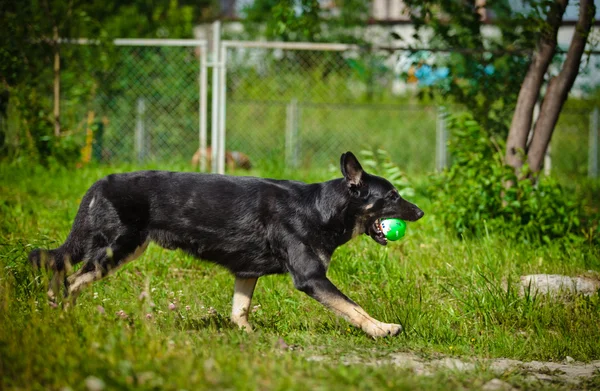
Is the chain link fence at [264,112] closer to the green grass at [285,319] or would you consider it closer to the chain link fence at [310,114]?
the chain link fence at [310,114]

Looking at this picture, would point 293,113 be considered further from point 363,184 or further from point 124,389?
point 124,389

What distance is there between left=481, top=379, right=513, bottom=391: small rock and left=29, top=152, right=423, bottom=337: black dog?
1519 millimetres

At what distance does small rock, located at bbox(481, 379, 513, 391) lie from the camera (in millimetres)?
3447

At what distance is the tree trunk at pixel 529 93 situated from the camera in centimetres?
750

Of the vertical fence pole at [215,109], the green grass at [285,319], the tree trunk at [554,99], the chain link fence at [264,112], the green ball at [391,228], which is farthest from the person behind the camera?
the chain link fence at [264,112]

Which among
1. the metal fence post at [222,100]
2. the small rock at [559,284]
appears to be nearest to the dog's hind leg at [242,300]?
the small rock at [559,284]

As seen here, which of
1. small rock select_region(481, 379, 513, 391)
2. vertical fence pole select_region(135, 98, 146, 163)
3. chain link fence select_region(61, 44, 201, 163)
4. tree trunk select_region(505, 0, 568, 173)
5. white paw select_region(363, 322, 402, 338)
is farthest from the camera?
vertical fence pole select_region(135, 98, 146, 163)

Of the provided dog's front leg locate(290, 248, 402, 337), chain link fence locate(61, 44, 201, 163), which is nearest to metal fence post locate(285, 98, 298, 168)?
chain link fence locate(61, 44, 201, 163)

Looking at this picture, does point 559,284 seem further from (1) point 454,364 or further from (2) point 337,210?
(1) point 454,364

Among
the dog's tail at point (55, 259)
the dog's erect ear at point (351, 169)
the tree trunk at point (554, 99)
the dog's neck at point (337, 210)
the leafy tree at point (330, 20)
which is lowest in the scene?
the dog's tail at point (55, 259)

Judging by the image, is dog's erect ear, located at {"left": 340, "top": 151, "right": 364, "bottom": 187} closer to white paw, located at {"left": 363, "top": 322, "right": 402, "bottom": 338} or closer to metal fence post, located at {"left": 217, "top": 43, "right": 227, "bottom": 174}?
white paw, located at {"left": 363, "top": 322, "right": 402, "bottom": 338}

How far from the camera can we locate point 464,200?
7078 millimetres

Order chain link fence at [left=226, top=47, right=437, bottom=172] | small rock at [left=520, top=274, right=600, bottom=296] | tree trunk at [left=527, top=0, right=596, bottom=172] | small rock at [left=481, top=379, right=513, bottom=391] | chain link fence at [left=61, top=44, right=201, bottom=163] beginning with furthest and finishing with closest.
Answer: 1. chain link fence at [left=226, top=47, right=437, bottom=172]
2. chain link fence at [left=61, top=44, right=201, bottom=163]
3. tree trunk at [left=527, top=0, right=596, bottom=172]
4. small rock at [left=520, top=274, right=600, bottom=296]
5. small rock at [left=481, top=379, right=513, bottom=391]

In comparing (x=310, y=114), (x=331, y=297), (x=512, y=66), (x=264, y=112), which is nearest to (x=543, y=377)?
(x=331, y=297)
